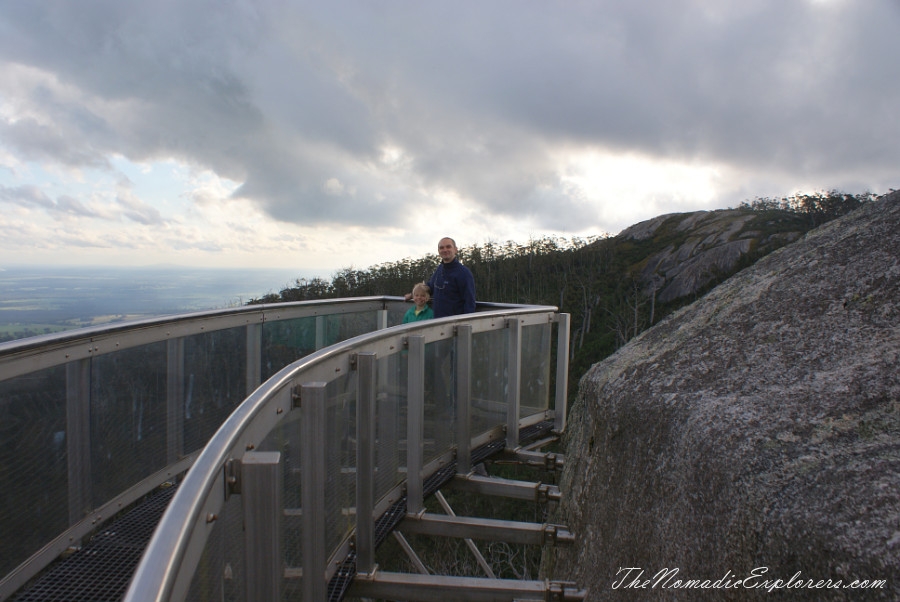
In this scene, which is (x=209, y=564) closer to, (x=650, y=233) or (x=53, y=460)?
(x=53, y=460)

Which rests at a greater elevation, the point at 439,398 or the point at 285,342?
the point at 285,342

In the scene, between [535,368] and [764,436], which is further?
[535,368]

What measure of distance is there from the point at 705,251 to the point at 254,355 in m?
74.8

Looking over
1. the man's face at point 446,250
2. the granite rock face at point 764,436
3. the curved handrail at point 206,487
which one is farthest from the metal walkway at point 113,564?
the man's face at point 446,250

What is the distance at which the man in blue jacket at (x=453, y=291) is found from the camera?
6.72 metres

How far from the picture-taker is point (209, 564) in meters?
Result: 1.55

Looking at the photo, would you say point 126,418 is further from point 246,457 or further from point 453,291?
point 453,291

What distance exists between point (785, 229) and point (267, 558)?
78.4m

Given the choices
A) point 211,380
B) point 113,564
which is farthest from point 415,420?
point 113,564

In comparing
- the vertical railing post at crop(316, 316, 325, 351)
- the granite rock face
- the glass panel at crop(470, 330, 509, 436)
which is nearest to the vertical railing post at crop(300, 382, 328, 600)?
the granite rock face

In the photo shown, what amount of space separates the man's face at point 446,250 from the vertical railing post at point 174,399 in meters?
3.22

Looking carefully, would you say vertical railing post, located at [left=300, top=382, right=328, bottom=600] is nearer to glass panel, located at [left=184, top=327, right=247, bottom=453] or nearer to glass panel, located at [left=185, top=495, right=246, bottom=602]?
glass panel, located at [left=185, top=495, right=246, bottom=602]

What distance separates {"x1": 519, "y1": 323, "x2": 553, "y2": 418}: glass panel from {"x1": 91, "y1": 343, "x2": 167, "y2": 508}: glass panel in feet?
11.0

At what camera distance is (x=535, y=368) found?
661cm
